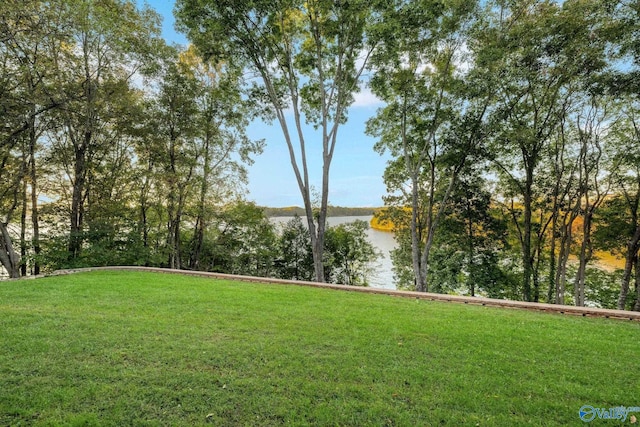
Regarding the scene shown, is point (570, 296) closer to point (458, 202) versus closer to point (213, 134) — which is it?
point (458, 202)

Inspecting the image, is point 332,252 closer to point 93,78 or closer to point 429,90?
point 429,90

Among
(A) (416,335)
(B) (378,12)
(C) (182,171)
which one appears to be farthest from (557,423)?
(C) (182,171)

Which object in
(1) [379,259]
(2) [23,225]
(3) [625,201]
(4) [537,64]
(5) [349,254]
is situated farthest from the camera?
(1) [379,259]

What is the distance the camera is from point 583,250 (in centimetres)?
968

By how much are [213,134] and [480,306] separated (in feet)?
38.4

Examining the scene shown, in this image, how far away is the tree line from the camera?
302 inches

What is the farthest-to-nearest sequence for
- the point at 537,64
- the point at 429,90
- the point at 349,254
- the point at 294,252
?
1. the point at 349,254
2. the point at 294,252
3. the point at 429,90
4. the point at 537,64

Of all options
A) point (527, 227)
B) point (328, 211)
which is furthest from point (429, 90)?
point (328, 211)

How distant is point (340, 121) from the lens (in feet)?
30.4

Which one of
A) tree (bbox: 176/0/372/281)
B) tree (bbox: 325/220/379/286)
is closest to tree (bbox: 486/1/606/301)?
tree (bbox: 176/0/372/281)

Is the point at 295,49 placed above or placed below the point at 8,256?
above

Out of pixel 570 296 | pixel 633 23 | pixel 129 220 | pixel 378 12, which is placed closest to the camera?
pixel 633 23

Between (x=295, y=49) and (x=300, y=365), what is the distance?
880cm

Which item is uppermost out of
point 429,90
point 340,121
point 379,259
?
point 429,90
